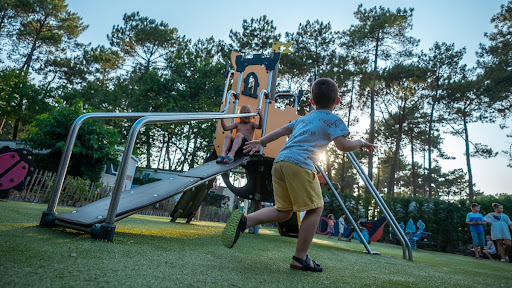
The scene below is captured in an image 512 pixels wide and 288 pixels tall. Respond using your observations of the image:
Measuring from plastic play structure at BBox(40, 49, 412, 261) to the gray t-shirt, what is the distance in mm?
975

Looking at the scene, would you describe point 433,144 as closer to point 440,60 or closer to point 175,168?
point 440,60

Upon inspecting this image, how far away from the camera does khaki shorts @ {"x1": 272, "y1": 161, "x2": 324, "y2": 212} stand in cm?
197

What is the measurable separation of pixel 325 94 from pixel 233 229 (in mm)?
1182

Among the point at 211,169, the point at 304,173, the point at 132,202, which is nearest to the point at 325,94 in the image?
the point at 304,173

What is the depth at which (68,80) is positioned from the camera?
1025 inches

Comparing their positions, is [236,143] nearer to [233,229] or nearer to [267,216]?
[267,216]

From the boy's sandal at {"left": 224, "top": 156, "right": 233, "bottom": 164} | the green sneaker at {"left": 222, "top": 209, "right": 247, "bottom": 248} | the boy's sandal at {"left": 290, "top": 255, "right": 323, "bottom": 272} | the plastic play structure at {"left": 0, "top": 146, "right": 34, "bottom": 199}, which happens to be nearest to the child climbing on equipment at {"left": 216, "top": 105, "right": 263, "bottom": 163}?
the boy's sandal at {"left": 224, "top": 156, "right": 233, "bottom": 164}

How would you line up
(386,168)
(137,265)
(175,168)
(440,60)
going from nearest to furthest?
(137,265) → (440,60) → (175,168) → (386,168)

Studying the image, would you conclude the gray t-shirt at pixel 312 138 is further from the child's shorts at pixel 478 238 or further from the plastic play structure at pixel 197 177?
the child's shorts at pixel 478 238

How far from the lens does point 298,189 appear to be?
200 cm

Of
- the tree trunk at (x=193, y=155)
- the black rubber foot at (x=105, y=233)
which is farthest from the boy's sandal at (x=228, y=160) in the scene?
the tree trunk at (x=193, y=155)


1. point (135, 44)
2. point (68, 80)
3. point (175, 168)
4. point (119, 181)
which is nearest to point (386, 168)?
point (175, 168)

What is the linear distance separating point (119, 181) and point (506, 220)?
9.73 metres

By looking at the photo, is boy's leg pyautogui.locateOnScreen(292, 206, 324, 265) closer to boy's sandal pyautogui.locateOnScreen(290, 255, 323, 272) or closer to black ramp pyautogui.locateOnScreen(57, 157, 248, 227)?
boy's sandal pyautogui.locateOnScreen(290, 255, 323, 272)
